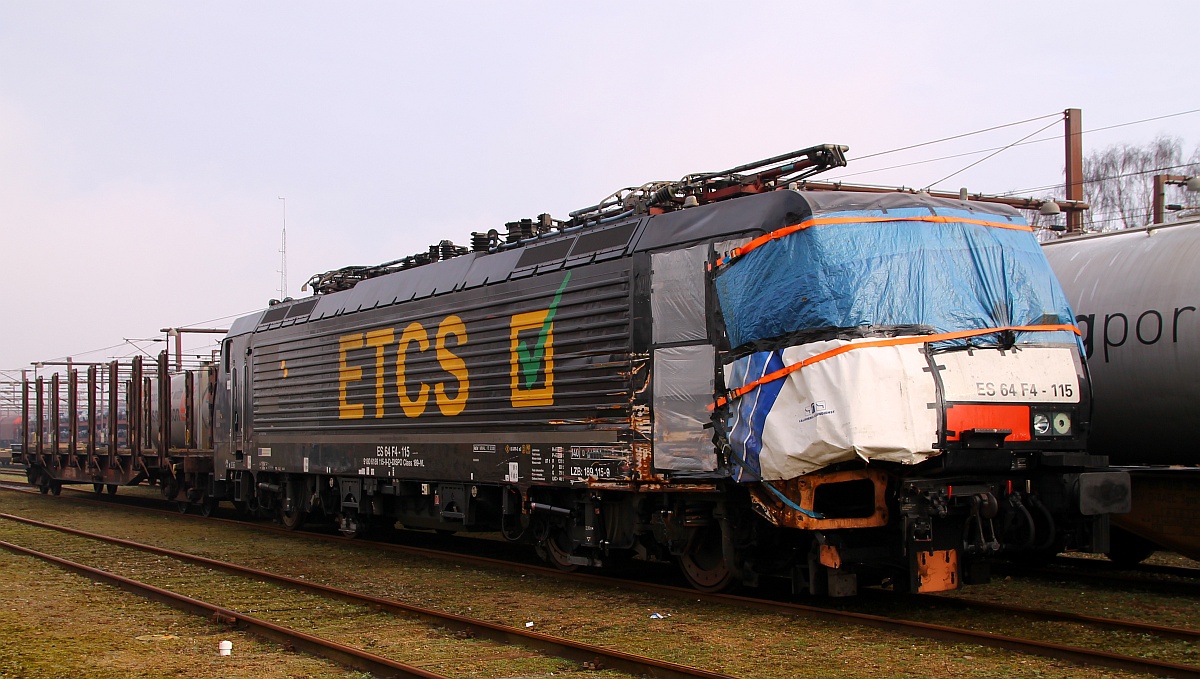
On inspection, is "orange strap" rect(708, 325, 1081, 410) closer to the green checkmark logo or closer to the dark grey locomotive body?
the dark grey locomotive body

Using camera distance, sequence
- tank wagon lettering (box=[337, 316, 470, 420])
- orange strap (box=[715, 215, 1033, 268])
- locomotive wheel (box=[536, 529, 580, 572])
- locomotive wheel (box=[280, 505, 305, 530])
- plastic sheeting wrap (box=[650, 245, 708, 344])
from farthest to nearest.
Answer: locomotive wheel (box=[280, 505, 305, 530]) < tank wagon lettering (box=[337, 316, 470, 420]) < locomotive wheel (box=[536, 529, 580, 572]) < plastic sheeting wrap (box=[650, 245, 708, 344]) < orange strap (box=[715, 215, 1033, 268])

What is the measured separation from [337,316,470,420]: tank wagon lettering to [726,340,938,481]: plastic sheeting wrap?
524 centimetres

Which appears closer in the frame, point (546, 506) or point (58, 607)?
point (58, 607)

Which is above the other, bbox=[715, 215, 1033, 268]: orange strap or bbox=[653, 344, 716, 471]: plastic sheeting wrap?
bbox=[715, 215, 1033, 268]: orange strap

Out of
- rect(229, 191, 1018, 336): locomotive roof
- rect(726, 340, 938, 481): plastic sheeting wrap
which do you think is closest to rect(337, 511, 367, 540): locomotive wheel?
rect(229, 191, 1018, 336): locomotive roof

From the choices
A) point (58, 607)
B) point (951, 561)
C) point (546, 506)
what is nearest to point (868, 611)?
point (951, 561)

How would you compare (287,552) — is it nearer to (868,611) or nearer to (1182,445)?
(868,611)

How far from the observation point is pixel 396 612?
9984 millimetres

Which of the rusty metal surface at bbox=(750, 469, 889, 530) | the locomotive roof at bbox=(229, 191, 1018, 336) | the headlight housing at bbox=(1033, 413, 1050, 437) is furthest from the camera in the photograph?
the locomotive roof at bbox=(229, 191, 1018, 336)

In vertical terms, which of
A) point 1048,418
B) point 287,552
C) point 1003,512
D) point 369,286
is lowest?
point 287,552

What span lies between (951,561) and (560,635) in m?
3.19

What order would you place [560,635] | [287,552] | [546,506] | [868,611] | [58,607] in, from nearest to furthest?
[560,635]
[868,611]
[58,607]
[546,506]
[287,552]

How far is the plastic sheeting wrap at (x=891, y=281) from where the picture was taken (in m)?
8.75

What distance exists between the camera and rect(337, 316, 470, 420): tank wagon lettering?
43.9 feet
